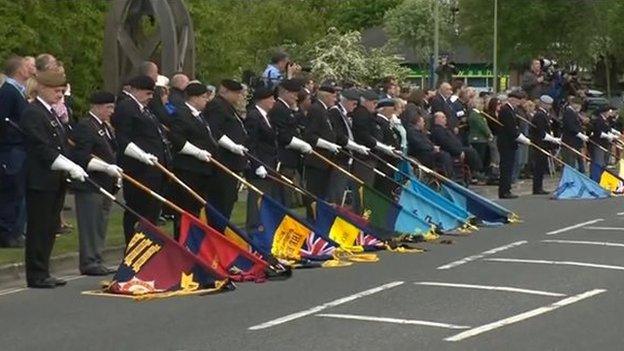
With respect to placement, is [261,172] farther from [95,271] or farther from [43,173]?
[43,173]

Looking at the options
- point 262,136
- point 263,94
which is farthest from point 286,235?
point 263,94

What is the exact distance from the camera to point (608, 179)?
85.4 feet

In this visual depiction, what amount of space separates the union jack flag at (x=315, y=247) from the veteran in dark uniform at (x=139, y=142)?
64.6 inches

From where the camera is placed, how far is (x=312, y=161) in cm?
1830

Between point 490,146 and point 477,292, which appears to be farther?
point 490,146

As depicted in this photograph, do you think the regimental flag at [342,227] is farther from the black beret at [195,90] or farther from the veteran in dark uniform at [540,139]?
the veteran in dark uniform at [540,139]

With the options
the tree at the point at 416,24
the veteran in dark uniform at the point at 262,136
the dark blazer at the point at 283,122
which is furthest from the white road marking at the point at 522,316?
the tree at the point at 416,24

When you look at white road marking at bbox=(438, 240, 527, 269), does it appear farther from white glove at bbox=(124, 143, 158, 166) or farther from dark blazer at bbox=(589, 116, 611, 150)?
dark blazer at bbox=(589, 116, 611, 150)

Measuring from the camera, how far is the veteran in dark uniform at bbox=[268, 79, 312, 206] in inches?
679

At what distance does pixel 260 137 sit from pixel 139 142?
2761mm

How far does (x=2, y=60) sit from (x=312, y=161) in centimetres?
1445

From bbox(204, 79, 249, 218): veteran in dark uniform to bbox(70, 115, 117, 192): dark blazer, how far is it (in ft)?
5.28

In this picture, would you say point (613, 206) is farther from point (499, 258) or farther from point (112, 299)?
point (112, 299)

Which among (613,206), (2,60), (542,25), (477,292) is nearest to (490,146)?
(613,206)
